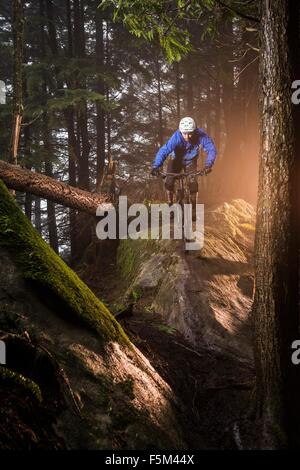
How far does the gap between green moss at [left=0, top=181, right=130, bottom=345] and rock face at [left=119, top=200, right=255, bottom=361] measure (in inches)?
121

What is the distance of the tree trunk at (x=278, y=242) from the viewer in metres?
4.32

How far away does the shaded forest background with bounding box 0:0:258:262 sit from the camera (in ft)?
46.5

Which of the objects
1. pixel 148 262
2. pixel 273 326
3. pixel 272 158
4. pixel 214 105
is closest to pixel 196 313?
pixel 148 262

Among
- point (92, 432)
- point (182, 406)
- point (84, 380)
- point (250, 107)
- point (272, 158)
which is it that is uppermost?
point (250, 107)

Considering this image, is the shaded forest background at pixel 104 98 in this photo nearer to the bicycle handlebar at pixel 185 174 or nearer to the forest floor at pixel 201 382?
the bicycle handlebar at pixel 185 174

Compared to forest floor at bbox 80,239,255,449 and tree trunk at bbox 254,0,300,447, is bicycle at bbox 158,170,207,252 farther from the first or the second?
tree trunk at bbox 254,0,300,447

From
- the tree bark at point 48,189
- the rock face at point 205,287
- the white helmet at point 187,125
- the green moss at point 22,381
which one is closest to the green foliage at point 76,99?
the tree bark at point 48,189

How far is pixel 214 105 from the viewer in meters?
24.1

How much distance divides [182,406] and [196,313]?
2.77m

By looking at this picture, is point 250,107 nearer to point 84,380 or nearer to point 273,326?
point 273,326

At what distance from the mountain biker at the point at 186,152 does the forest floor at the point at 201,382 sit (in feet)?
11.7

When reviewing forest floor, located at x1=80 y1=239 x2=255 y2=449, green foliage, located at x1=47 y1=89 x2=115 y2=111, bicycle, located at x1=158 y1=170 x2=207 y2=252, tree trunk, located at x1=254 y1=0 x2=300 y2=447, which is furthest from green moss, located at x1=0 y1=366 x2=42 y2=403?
green foliage, located at x1=47 y1=89 x2=115 y2=111

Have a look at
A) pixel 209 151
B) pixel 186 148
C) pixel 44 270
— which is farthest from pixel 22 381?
pixel 186 148
